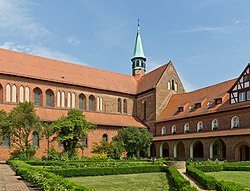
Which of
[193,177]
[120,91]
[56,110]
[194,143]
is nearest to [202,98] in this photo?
[194,143]

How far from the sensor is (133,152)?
41.7m

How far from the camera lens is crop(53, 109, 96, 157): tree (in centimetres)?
3600

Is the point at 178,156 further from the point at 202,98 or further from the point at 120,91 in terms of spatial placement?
the point at 120,91

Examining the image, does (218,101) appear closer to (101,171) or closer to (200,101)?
(200,101)

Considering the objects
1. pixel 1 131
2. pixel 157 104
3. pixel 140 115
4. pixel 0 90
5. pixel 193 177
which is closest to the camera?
pixel 193 177

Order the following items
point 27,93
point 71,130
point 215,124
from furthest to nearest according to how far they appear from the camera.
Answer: point 27,93
point 215,124
point 71,130

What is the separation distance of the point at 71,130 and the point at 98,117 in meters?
10.2

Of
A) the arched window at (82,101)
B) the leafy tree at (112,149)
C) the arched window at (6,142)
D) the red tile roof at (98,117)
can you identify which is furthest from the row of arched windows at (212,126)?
the arched window at (6,142)

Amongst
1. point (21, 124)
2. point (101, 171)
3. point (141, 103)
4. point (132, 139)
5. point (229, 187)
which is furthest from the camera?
point (141, 103)

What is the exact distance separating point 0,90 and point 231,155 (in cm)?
2834

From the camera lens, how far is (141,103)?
2020 inches

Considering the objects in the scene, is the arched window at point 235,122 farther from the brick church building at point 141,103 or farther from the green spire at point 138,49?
the green spire at point 138,49

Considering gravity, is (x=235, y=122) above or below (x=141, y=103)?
below

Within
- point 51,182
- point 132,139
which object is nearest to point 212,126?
point 132,139
